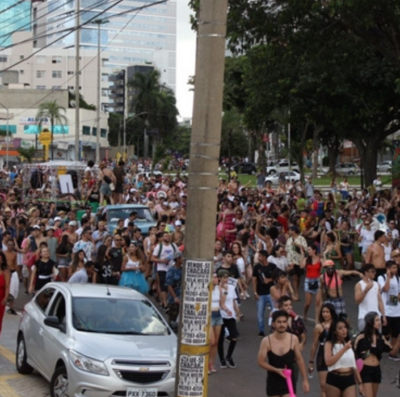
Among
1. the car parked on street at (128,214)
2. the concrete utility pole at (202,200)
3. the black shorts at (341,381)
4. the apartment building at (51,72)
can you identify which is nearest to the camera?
the concrete utility pole at (202,200)

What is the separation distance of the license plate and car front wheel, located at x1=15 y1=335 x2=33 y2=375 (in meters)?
2.66

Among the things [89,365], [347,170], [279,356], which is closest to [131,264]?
[89,365]

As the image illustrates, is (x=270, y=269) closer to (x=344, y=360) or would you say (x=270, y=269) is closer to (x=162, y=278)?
(x=162, y=278)

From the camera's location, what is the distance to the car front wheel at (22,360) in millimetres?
11719

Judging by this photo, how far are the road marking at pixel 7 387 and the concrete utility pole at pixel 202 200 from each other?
4902 millimetres

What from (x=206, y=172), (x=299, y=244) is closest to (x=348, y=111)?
(x=299, y=244)

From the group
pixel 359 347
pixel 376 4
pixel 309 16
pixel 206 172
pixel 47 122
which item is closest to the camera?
pixel 206 172

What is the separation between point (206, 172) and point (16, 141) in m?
93.6

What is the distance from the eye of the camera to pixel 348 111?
1391 inches

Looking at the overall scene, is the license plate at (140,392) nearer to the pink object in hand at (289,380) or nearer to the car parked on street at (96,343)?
the car parked on street at (96,343)

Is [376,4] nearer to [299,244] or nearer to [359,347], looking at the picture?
[299,244]

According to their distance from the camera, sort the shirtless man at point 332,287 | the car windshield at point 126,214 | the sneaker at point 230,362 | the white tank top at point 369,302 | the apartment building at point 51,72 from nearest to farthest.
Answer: the white tank top at point 369,302 → the sneaker at point 230,362 → the shirtless man at point 332,287 → the car windshield at point 126,214 → the apartment building at point 51,72

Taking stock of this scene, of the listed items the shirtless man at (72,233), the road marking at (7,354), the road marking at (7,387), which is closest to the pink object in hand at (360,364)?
the road marking at (7,387)

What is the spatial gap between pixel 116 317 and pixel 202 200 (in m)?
4.59
